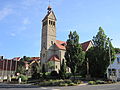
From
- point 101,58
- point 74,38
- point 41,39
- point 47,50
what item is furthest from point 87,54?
point 41,39

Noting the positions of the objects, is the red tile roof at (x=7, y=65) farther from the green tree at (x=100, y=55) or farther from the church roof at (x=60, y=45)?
the green tree at (x=100, y=55)

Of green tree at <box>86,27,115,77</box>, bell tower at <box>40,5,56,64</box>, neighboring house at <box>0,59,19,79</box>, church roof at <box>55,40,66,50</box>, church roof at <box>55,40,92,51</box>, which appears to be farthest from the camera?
neighboring house at <box>0,59,19,79</box>

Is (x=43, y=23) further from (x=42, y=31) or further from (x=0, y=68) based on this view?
(x=0, y=68)

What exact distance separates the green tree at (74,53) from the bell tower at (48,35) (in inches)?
1232

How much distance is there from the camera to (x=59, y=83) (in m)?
25.3

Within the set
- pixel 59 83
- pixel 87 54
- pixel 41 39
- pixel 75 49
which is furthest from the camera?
pixel 41 39

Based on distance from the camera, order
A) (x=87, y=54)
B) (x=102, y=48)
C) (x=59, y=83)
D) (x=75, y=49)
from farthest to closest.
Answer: (x=87, y=54) < (x=102, y=48) < (x=75, y=49) < (x=59, y=83)

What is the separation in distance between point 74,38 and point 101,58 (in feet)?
31.5

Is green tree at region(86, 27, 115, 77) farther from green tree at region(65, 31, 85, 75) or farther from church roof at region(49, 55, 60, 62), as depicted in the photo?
church roof at region(49, 55, 60, 62)

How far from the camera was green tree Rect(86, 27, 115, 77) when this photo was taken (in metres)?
36.1

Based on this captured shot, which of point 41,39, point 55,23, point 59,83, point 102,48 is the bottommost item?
point 59,83

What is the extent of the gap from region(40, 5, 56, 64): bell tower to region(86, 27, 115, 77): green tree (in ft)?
90.1

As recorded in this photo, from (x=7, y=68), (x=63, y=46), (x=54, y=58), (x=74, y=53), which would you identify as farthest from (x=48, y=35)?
(x=74, y=53)

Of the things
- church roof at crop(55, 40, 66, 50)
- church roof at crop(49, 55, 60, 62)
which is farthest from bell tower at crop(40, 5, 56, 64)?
church roof at crop(49, 55, 60, 62)
